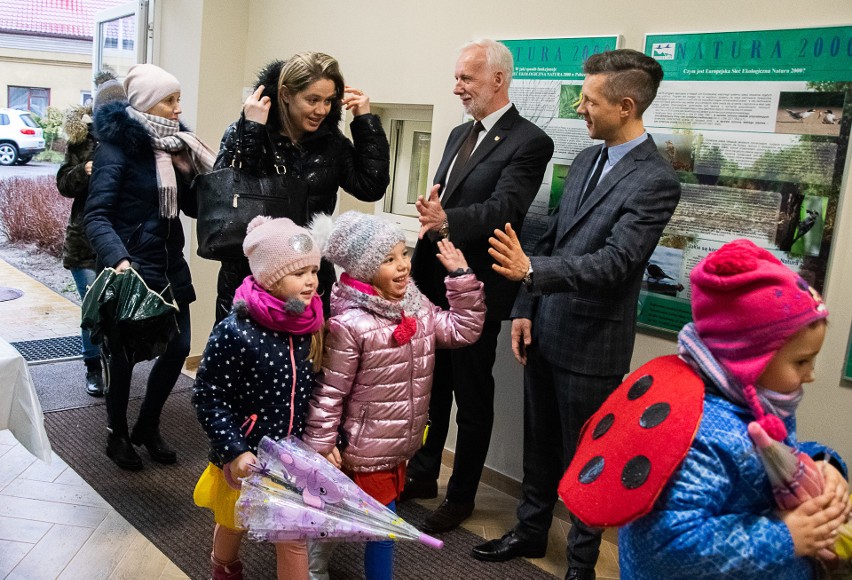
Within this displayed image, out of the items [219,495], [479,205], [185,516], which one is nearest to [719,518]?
[219,495]

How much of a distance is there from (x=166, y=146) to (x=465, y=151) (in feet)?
4.06

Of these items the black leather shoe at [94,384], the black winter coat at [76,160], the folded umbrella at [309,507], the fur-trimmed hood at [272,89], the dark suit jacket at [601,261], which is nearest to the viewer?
the folded umbrella at [309,507]

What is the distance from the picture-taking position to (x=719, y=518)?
1300mm

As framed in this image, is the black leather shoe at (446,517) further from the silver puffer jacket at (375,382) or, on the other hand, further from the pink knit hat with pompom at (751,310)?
the pink knit hat with pompom at (751,310)

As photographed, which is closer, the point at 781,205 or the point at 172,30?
the point at 781,205

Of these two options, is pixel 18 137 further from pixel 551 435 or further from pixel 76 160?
pixel 551 435

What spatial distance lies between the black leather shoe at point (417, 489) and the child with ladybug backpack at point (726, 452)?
203 cm

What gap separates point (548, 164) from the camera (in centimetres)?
325

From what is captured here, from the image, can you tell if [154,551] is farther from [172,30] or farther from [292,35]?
[172,30]

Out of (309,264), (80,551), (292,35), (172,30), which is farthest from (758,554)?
(172,30)

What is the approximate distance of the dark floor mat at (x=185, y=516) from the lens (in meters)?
2.76

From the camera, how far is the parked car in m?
4.82

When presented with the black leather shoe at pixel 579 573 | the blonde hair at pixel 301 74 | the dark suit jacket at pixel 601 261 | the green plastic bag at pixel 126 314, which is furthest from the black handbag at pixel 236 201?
the black leather shoe at pixel 579 573

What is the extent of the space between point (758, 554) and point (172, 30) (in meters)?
4.47
